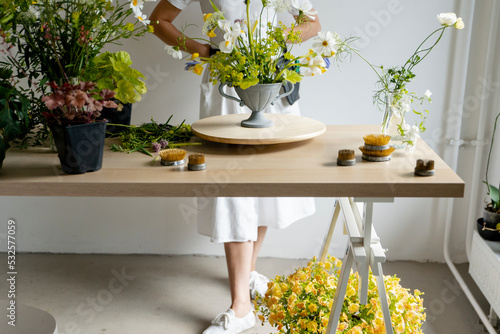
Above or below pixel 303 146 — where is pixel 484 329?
below

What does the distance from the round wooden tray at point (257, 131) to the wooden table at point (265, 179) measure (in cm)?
5

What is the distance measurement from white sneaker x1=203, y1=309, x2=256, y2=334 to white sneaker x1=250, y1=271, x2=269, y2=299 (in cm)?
23

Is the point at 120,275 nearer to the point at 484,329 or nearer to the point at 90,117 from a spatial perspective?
the point at 90,117

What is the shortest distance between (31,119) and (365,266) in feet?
3.99

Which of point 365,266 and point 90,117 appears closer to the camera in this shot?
point 90,117

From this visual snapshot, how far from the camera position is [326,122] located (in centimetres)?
306

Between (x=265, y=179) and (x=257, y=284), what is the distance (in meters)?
1.46

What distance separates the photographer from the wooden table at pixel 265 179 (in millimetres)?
1544

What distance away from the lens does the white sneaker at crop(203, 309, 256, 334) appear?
8.42ft

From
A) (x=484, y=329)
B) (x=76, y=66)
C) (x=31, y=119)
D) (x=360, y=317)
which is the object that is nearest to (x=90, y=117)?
(x=76, y=66)

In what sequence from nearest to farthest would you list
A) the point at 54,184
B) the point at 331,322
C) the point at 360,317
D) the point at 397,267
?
1. the point at 54,184
2. the point at 331,322
3. the point at 360,317
4. the point at 397,267

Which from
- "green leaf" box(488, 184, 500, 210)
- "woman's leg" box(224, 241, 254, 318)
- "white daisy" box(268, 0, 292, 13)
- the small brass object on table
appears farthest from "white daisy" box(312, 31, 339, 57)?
"green leaf" box(488, 184, 500, 210)

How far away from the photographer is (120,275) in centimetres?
313

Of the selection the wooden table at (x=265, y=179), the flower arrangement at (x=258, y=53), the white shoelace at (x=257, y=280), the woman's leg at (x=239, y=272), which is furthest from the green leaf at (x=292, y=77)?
the white shoelace at (x=257, y=280)
